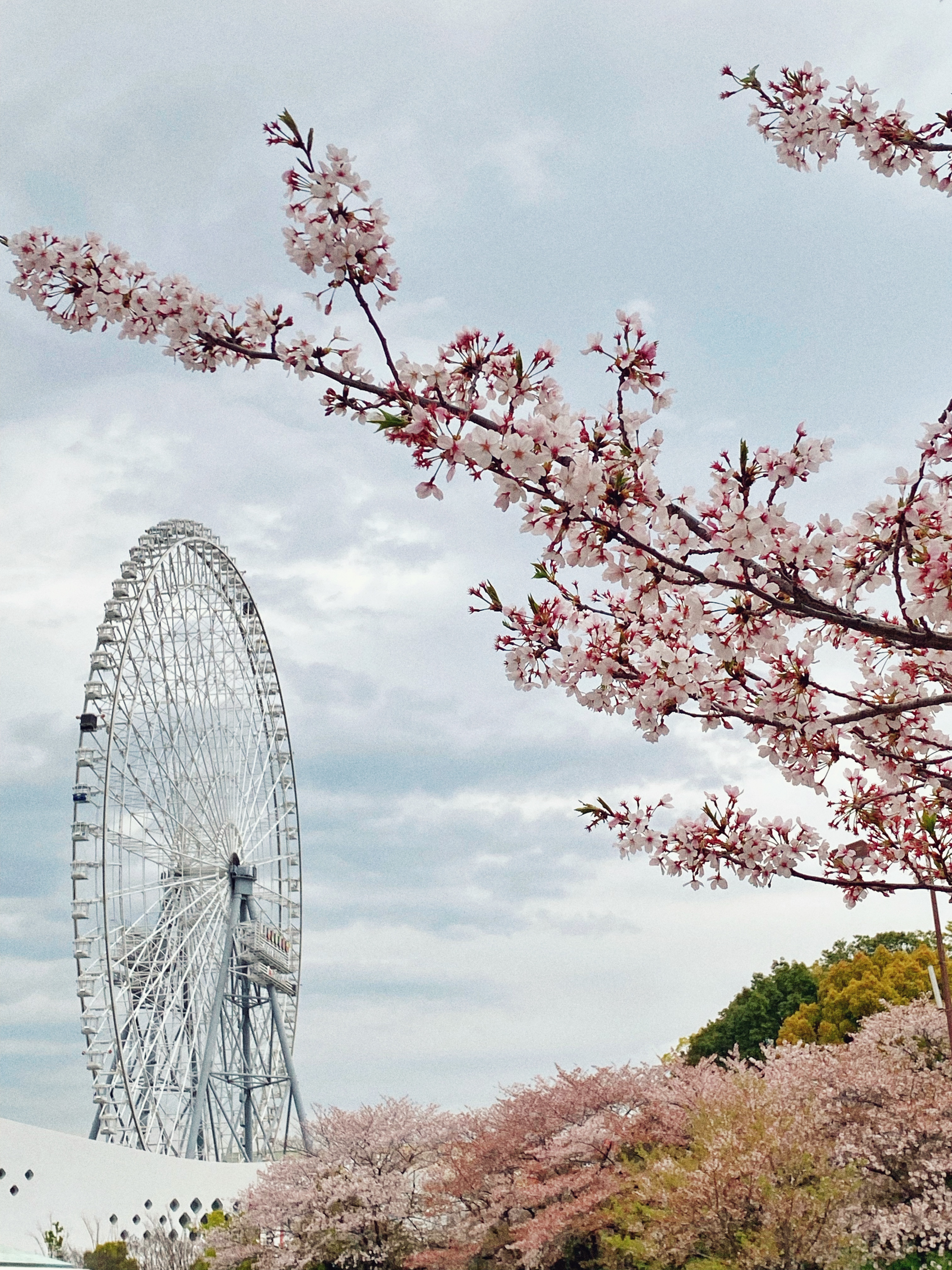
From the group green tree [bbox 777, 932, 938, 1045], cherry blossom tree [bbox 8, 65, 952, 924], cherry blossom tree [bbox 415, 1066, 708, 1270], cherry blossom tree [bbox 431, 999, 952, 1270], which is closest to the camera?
cherry blossom tree [bbox 8, 65, 952, 924]

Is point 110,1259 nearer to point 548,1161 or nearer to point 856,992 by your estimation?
point 548,1161

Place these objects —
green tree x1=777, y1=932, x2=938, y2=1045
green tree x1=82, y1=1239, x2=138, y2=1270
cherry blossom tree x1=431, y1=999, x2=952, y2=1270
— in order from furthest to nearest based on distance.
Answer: green tree x1=777, y1=932, x2=938, y2=1045, green tree x1=82, y1=1239, x2=138, y2=1270, cherry blossom tree x1=431, y1=999, x2=952, y2=1270

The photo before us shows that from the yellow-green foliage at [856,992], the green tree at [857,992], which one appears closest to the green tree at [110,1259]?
the yellow-green foliage at [856,992]

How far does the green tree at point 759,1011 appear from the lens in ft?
121

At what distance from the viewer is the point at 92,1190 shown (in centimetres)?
2575

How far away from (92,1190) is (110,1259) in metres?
1.59

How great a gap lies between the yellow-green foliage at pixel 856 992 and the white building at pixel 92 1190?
1466 cm

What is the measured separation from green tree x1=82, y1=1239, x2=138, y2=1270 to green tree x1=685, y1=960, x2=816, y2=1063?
57.8ft

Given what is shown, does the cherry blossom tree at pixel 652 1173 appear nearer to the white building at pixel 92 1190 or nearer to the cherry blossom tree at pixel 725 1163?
the cherry blossom tree at pixel 725 1163

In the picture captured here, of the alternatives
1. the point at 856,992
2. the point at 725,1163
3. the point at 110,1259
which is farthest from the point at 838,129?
the point at 856,992

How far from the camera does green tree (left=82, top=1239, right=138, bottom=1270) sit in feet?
79.8

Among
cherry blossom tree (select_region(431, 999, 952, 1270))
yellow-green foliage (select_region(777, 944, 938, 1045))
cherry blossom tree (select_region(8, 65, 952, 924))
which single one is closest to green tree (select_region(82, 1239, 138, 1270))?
cherry blossom tree (select_region(431, 999, 952, 1270))

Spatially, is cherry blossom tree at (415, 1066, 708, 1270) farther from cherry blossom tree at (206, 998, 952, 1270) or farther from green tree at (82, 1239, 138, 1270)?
green tree at (82, 1239, 138, 1270)

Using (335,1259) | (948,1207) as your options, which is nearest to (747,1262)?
(948,1207)
